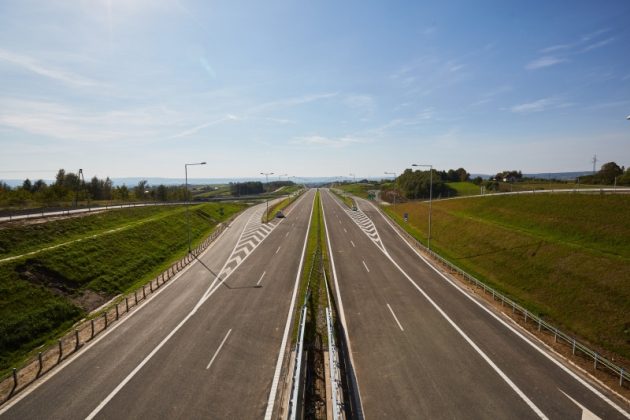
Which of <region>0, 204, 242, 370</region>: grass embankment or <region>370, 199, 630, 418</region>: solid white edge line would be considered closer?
<region>370, 199, 630, 418</region>: solid white edge line

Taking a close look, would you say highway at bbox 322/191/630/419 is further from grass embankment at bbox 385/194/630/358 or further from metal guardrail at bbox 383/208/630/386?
grass embankment at bbox 385/194/630/358

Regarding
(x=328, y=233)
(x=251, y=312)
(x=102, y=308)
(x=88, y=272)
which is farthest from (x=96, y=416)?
(x=328, y=233)

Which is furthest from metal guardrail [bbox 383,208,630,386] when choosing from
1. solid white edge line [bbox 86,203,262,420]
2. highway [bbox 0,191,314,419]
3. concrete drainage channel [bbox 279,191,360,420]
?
solid white edge line [bbox 86,203,262,420]

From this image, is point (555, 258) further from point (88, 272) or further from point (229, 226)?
Answer: point (229, 226)

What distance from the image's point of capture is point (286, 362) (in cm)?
1711

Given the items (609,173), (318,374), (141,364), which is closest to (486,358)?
(318,374)

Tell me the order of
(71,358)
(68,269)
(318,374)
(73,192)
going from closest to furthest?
(318,374), (71,358), (68,269), (73,192)

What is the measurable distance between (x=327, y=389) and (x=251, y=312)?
10.5 metres

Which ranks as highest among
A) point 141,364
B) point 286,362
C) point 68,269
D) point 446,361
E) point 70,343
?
point 68,269

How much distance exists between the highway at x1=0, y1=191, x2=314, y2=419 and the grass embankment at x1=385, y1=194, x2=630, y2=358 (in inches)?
758

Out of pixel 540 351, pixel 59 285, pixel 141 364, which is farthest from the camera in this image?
pixel 59 285

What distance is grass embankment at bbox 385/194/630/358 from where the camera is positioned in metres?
20.8

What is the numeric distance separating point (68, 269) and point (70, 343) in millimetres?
10869

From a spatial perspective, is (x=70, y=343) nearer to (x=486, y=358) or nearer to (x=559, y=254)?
(x=486, y=358)
